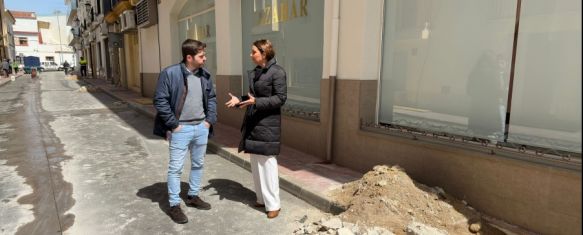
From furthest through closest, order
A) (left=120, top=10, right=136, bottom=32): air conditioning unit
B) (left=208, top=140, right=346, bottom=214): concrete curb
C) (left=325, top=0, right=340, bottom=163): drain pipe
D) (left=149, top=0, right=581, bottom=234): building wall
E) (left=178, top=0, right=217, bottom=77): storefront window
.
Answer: (left=120, top=10, right=136, bottom=32): air conditioning unit, (left=178, top=0, right=217, bottom=77): storefront window, (left=325, top=0, right=340, bottom=163): drain pipe, (left=208, top=140, right=346, bottom=214): concrete curb, (left=149, top=0, right=581, bottom=234): building wall

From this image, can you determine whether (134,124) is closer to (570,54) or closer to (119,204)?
(119,204)

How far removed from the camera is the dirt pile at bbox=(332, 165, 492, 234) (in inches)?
134

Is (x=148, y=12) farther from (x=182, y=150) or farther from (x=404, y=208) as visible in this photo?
(x=404, y=208)

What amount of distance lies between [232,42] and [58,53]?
274 feet

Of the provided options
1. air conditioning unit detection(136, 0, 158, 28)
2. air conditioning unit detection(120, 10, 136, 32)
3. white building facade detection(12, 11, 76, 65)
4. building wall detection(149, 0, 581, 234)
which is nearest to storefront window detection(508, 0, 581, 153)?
building wall detection(149, 0, 581, 234)

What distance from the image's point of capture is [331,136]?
5398 mm

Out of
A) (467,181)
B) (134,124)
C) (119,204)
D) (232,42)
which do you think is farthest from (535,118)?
(134,124)

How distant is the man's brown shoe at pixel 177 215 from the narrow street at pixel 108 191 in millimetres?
59

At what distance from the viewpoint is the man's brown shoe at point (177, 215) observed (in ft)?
12.2

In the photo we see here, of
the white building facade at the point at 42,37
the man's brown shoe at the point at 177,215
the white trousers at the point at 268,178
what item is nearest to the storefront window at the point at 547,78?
the white trousers at the point at 268,178

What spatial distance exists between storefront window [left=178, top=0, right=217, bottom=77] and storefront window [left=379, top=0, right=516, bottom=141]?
626 centimetres

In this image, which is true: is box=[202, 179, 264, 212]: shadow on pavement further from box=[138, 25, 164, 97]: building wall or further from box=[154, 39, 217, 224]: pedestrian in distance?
box=[138, 25, 164, 97]: building wall

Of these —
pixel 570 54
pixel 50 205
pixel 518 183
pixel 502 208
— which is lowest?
pixel 50 205

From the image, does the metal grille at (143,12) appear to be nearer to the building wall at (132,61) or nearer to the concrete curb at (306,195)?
the building wall at (132,61)
